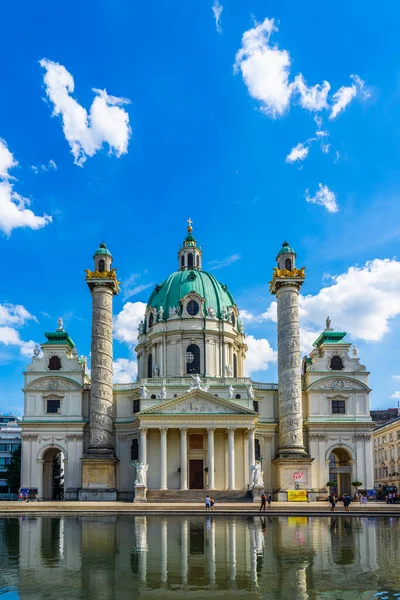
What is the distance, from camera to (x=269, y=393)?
7000cm

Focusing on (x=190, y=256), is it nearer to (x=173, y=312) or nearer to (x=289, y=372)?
(x=173, y=312)

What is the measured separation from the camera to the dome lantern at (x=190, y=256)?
83625mm

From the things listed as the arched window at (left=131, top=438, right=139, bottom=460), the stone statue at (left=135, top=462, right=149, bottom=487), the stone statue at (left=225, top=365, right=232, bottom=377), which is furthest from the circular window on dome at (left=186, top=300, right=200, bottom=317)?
the stone statue at (left=135, top=462, right=149, bottom=487)

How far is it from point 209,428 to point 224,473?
5513mm

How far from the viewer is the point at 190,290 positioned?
76875 millimetres

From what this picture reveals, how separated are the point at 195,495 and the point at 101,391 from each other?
14.1m

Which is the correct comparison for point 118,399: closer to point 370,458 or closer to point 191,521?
point 370,458

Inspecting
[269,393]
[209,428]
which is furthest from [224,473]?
[269,393]

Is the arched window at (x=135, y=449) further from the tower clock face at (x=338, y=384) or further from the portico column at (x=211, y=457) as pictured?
the tower clock face at (x=338, y=384)

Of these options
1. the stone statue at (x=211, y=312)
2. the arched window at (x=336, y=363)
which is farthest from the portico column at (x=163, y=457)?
the arched window at (x=336, y=363)

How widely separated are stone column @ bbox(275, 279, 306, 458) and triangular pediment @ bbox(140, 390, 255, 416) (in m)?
3.98

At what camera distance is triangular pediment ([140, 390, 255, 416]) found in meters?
63.2

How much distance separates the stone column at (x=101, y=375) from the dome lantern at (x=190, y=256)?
61.4ft

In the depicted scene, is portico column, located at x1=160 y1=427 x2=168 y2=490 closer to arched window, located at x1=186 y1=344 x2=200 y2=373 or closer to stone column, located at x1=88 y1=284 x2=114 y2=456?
stone column, located at x1=88 y1=284 x2=114 y2=456
